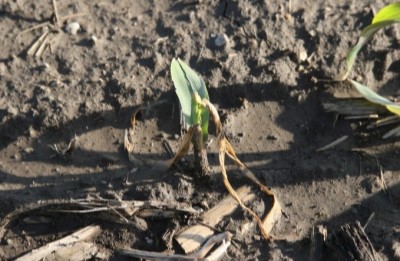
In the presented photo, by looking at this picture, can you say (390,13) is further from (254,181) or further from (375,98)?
(254,181)

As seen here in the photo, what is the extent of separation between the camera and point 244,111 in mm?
2641

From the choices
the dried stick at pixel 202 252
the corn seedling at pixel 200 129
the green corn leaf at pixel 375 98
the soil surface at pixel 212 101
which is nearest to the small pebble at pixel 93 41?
the soil surface at pixel 212 101

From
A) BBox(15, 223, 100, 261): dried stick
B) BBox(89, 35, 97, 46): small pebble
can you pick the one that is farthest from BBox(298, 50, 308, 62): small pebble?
BBox(15, 223, 100, 261): dried stick

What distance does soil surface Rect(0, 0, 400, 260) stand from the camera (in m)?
2.40

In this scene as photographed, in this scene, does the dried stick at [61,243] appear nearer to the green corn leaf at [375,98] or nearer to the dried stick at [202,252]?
the dried stick at [202,252]

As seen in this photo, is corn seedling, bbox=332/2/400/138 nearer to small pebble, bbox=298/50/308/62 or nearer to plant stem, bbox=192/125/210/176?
small pebble, bbox=298/50/308/62

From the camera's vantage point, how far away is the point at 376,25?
2520 mm

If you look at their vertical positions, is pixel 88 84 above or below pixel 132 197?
above

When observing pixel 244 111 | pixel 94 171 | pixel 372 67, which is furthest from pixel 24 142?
pixel 372 67

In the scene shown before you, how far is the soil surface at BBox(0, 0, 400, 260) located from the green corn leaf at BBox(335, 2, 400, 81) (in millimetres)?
152

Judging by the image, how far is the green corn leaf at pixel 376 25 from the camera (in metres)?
2.50

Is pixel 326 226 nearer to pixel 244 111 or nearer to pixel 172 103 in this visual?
pixel 244 111

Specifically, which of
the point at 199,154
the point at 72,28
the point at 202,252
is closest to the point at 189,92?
the point at 199,154

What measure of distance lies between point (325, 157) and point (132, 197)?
642mm
